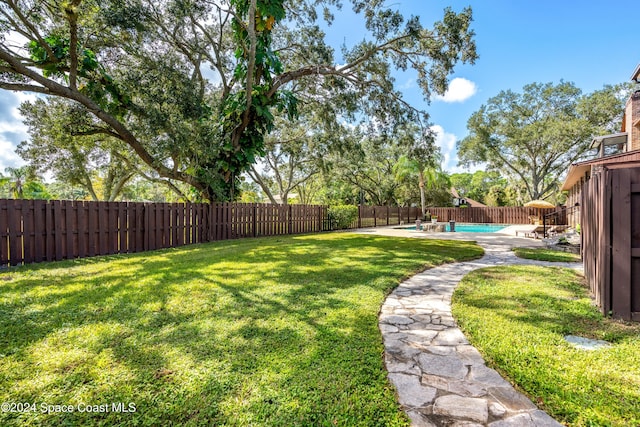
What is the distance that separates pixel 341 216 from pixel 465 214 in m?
16.5

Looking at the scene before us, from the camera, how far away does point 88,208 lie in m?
6.94

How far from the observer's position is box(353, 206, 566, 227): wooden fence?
21.9m

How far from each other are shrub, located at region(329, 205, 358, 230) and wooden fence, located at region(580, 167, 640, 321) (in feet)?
44.5

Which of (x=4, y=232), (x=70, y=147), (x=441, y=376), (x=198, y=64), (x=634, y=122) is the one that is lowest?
(x=441, y=376)

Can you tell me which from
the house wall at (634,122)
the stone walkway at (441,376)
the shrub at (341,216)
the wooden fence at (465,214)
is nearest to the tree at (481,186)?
the wooden fence at (465,214)

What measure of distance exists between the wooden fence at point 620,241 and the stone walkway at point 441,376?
1707 mm

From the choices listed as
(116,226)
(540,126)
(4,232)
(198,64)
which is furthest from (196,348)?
(540,126)

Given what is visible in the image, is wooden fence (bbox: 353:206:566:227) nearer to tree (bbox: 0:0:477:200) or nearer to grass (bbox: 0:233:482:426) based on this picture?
tree (bbox: 0:0:477:200)

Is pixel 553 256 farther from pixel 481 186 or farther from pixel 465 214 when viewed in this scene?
pixel 481 186

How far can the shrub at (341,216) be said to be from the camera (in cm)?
1672

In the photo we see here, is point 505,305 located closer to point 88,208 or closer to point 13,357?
point 13,357

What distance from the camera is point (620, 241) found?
3129mm

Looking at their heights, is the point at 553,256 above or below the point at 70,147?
below

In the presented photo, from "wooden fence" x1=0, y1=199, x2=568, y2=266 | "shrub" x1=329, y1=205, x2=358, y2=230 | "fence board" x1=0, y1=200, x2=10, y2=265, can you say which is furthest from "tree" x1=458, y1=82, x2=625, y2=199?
"fence board" x1=0, y1=200, x2=10, y2=265
